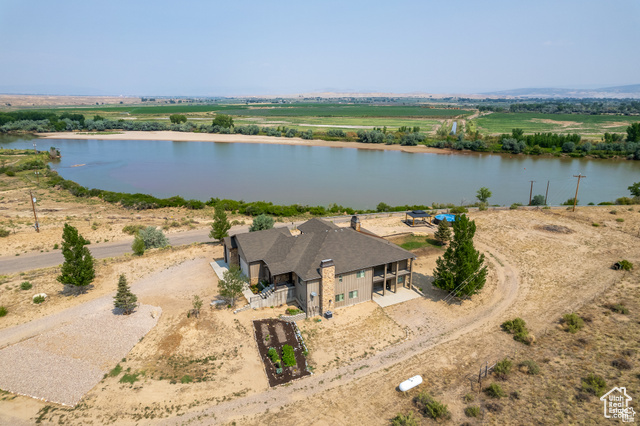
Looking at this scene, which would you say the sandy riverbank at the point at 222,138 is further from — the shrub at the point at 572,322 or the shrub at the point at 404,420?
the shrub at the point at 404,420

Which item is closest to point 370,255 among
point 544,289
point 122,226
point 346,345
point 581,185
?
point 346,345

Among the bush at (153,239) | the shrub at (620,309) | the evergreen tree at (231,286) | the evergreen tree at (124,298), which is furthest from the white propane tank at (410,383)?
the bush at (153,239)

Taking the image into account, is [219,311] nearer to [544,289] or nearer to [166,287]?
[166,287]

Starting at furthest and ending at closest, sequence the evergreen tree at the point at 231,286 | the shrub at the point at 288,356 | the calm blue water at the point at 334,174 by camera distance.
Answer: the calm blue water at the point at 334,174, the evergreen tree at the point at 231,286, the shrub at the point at 288,356

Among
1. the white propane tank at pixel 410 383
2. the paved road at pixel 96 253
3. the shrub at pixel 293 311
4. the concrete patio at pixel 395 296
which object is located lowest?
the concrete patio at pixel 395 296

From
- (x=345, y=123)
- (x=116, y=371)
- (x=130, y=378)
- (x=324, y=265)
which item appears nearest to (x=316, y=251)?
(x=324, y=265)
